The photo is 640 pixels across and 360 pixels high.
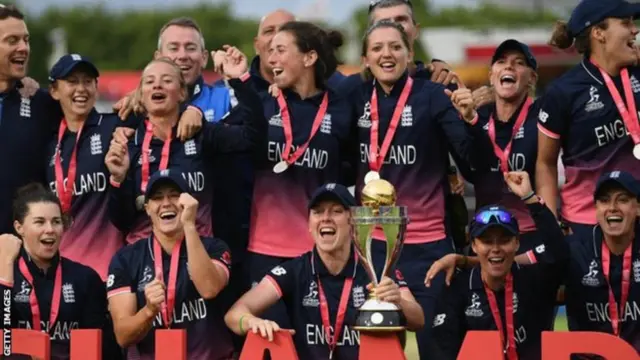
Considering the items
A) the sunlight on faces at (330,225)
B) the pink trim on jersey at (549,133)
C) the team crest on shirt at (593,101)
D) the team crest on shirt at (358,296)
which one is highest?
the team crest on shirt at (593,101)

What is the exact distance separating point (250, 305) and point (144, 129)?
56.4 inches

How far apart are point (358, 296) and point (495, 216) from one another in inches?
32.8

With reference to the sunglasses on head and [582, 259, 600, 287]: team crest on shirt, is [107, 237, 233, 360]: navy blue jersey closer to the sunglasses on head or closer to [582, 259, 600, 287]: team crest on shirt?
the sunglasses on head

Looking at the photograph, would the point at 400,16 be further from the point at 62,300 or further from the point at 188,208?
the point at 62,300

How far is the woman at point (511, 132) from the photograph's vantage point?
919 centimetres

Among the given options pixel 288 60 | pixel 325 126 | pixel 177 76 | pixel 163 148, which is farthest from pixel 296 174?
pixel 177 76

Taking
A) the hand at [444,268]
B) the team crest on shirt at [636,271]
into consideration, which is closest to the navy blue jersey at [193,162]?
the hand at [444,268]

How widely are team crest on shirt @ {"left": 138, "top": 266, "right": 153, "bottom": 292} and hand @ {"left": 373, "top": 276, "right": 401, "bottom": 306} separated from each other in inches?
54.3

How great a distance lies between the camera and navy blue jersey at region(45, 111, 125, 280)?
9.45 metres

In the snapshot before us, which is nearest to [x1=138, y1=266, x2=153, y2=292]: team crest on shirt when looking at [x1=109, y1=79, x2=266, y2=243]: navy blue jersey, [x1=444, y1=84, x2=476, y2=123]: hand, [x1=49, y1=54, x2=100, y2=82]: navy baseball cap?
[x1=109, y1=79, x2=266, y2=243]: navy blue jersey

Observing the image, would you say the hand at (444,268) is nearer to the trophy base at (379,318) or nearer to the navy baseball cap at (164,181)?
the trophy base at (379,318)

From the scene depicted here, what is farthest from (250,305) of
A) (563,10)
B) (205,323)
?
(563,10)

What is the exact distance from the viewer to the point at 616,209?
848cm

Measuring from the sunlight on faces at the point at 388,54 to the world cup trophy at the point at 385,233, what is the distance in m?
1.21
